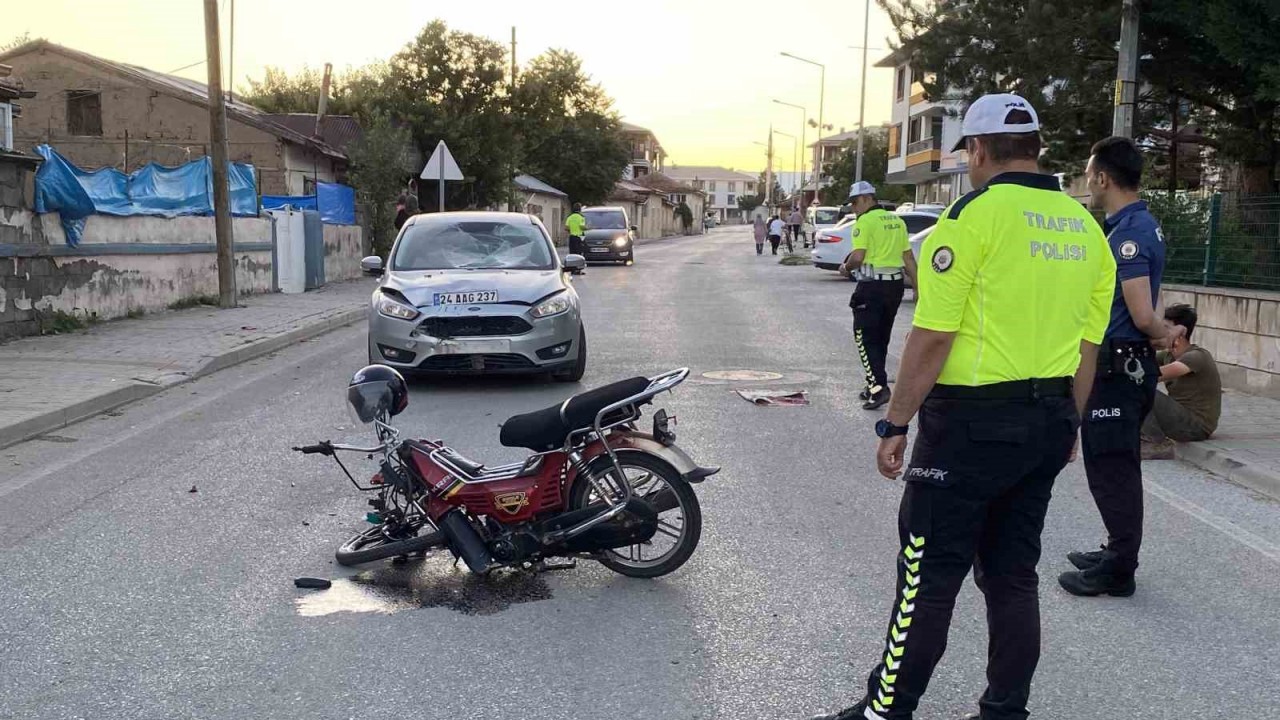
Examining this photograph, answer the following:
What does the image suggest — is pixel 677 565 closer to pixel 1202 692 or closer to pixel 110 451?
pixel 1202 692

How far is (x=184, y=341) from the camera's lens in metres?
12.5

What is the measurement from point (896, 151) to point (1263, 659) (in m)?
56.6

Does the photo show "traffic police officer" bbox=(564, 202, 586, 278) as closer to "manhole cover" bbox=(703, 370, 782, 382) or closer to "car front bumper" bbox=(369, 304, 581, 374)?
"manhole cover" bbox=(703, 370, 782, 382)

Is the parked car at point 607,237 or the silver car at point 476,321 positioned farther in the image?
the parked car at point 607,237

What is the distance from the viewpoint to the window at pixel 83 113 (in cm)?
2777

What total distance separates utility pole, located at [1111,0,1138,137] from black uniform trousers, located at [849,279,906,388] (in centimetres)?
400

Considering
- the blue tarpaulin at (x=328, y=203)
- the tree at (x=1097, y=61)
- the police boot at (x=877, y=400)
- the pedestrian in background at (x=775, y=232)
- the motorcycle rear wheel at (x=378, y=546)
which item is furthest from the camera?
the pedestrian in background at (x=775, y=232)

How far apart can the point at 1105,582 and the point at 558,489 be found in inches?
95.8

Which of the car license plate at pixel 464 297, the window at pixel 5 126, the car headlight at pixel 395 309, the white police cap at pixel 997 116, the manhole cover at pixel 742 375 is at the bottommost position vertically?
the manhole cover at pixel 742 375

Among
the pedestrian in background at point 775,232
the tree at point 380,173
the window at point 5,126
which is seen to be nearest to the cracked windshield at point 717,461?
the window at point 5,126

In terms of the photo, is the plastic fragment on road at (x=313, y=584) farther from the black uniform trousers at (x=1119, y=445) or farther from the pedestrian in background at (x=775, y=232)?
the pedestrian in background at (x=775, y=232)

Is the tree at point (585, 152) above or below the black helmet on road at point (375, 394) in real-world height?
above

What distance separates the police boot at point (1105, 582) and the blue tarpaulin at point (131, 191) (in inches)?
477

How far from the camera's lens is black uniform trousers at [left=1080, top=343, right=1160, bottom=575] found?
4715mm
